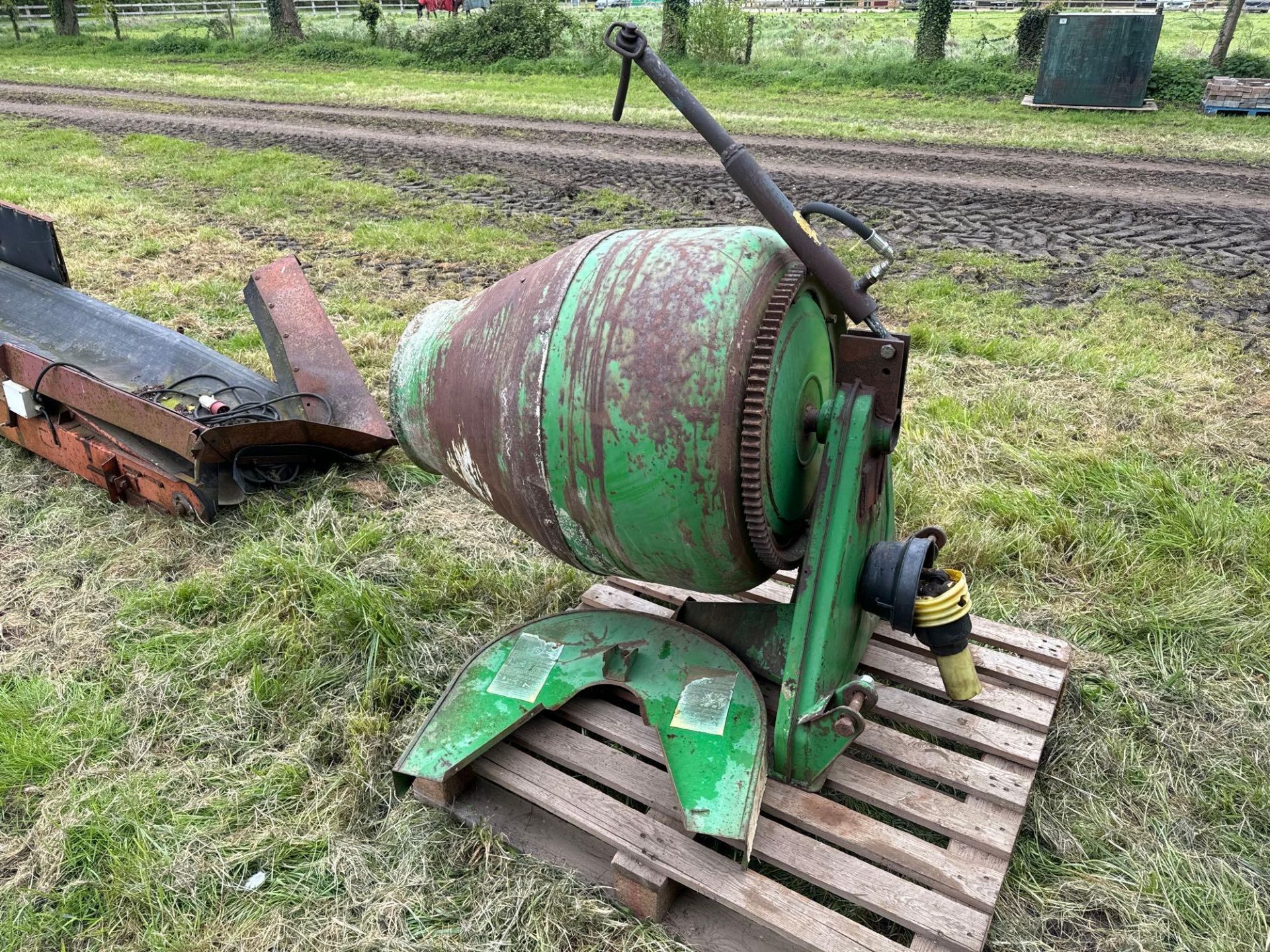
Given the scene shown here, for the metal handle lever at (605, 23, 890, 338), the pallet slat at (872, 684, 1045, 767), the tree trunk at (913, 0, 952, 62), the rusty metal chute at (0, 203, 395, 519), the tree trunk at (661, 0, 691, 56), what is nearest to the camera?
the metal handle lever at (605, 23, 890, 338)

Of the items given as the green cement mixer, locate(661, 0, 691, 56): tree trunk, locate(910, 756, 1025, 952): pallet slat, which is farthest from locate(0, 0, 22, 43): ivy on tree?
locate(910, 756, 1025, 952): pallet slat

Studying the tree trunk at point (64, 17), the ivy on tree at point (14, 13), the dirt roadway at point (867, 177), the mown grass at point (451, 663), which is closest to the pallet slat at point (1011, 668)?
the mown grass at point (451, 663)

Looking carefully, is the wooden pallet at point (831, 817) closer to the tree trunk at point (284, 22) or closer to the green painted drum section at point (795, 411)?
the green painted drum section at point (795, 411)

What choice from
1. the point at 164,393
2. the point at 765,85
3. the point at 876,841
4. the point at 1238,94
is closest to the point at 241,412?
the point at 164,393

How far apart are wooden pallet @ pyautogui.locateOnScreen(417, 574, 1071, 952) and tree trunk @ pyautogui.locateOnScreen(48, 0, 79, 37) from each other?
29592 mm

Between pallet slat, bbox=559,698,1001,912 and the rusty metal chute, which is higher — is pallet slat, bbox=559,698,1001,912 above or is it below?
below

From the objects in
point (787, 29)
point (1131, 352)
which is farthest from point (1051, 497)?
point (787, 29)

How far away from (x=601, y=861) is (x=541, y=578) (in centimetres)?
129

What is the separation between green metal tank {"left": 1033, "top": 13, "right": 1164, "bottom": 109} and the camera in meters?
12.7

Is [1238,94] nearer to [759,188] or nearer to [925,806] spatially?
[759,188]

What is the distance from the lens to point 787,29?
22.9 metres

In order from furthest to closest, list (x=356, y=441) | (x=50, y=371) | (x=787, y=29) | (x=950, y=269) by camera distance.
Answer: (x=787, y=29)
(x=950, y=269)
(x=356, y=441)
(x=50, y=371)

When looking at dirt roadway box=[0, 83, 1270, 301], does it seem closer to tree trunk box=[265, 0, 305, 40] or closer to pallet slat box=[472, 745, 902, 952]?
pallet slat box=[472, 745, 902, 952]

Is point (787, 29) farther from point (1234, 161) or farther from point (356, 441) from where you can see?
point (356, 441)
